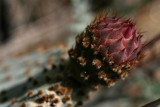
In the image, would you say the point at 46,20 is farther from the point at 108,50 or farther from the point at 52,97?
the point at 108,50

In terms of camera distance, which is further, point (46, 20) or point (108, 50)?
point (46, 20)

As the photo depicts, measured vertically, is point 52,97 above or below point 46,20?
below

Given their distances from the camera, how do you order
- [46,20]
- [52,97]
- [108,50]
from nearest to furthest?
[108,50] → [52,97] → [46,20]

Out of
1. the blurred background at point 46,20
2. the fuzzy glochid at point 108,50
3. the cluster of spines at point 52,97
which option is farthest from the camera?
the blurred background at point 46,20

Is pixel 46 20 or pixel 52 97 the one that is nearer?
pixel 52 97

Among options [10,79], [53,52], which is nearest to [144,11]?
[53,52]

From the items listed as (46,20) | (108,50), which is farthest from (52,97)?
(46,20)

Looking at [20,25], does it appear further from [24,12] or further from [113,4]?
[113,4]

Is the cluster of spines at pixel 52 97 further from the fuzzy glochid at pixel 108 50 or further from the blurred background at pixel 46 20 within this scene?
the blurred background at pixel 46 20

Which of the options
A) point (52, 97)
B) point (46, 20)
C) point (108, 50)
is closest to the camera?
point (108, 50)

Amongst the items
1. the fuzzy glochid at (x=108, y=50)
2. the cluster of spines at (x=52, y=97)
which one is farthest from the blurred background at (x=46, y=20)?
the fuzzy glochid at (x=108, y=50)
